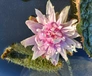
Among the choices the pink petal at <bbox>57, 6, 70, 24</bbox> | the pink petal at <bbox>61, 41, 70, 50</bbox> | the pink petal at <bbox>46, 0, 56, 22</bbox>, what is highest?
the pink petal at <bbox>46, 0, 56, 22</bbox>

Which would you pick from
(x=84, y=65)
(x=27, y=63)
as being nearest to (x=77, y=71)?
(x=84, y=65)

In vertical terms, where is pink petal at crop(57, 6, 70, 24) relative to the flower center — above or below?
above

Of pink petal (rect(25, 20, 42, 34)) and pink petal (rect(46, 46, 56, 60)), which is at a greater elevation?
pink petal (rect(25, 20, 42, 34))

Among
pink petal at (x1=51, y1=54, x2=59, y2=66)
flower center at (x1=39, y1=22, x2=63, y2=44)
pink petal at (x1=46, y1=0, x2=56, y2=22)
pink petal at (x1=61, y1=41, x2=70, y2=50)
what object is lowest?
pink petal at (x1=51, y1=54, x2=59, y2=66)

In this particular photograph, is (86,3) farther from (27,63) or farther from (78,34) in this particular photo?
(27,63)
